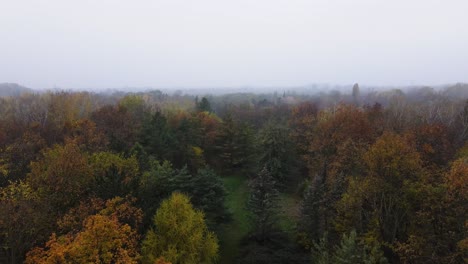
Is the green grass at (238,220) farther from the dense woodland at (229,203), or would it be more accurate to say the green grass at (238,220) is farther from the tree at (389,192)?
the tree at (389,192)

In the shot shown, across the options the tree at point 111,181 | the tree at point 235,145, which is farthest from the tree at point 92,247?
the tree at point 235,145

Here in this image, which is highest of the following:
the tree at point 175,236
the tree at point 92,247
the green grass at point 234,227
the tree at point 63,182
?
the tree at point 63,182

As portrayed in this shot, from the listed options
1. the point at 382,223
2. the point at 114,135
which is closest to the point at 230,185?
the point at 114,135

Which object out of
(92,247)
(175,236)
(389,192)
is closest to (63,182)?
(92,247)

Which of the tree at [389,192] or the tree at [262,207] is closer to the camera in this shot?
the tree at [389,192]

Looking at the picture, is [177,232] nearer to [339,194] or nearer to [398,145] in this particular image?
[339,194]

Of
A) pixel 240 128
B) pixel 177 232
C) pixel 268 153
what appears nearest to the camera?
pixel 177 232

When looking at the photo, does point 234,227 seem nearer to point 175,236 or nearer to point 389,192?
point 175,236

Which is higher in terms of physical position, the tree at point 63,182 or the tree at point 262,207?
the tree at point 63,182
